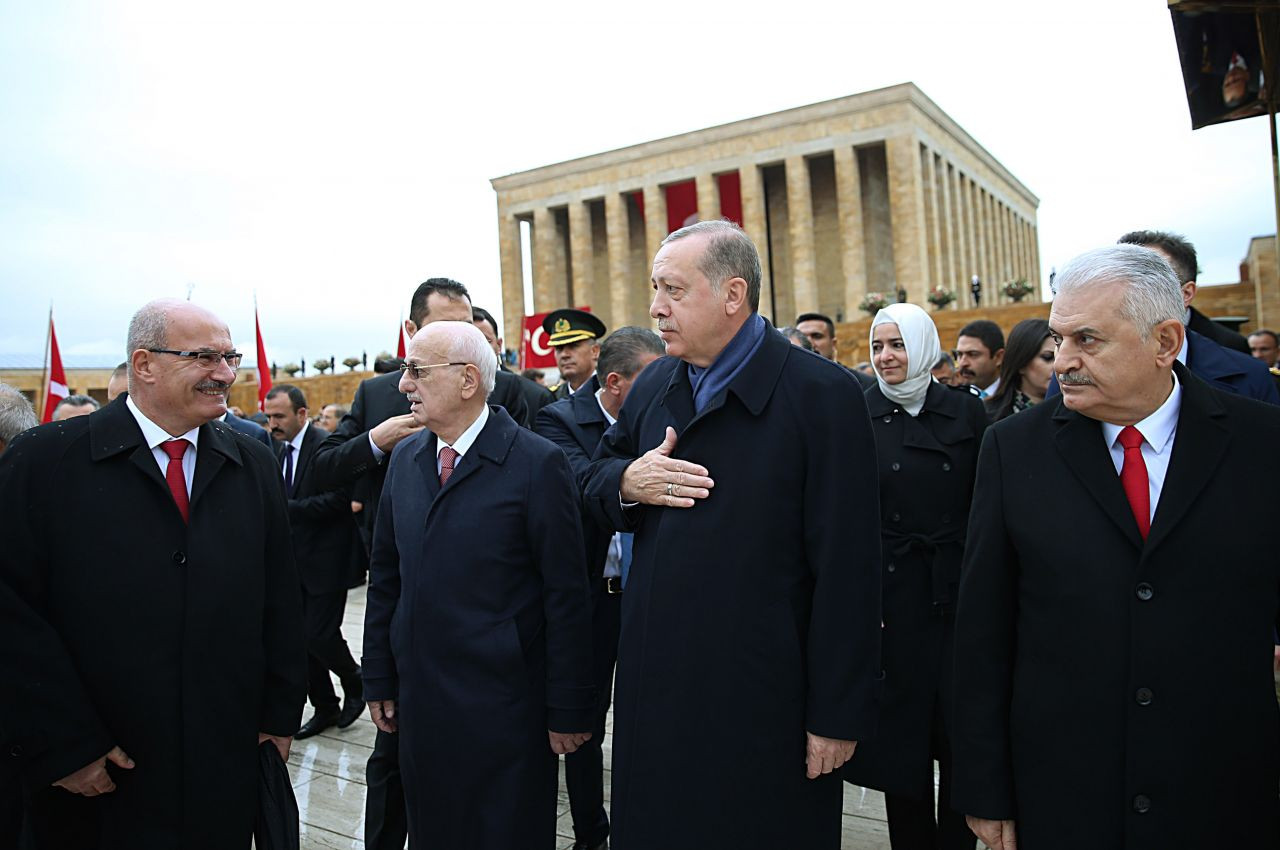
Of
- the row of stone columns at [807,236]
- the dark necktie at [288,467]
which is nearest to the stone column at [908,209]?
the row of stone columns at [807,236]

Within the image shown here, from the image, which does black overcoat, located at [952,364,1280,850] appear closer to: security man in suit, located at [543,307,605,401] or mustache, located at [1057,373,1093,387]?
mustache, located at [1057,373,1093,387]

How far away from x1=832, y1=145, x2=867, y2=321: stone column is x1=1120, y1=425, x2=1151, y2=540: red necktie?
108 feet

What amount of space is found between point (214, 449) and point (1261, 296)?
2092 cm

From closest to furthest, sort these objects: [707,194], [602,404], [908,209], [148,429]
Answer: [148,429] < [602,404] < [908,209] < [707,194]

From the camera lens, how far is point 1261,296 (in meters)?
17.6

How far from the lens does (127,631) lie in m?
2.48

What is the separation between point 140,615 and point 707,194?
3533cm

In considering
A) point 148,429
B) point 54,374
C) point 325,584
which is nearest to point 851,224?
point 54,374

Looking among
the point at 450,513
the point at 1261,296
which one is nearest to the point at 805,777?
the point at 450,513

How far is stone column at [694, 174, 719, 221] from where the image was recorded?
3569 cm

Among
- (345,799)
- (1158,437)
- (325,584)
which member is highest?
(1158,437)

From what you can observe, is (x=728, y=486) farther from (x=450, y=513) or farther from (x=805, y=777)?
(x=450, y=513)

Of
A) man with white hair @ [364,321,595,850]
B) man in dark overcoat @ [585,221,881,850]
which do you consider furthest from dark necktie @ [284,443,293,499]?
man in dark overcoat @ [585,221,881,850]

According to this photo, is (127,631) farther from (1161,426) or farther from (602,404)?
(1161,426)
